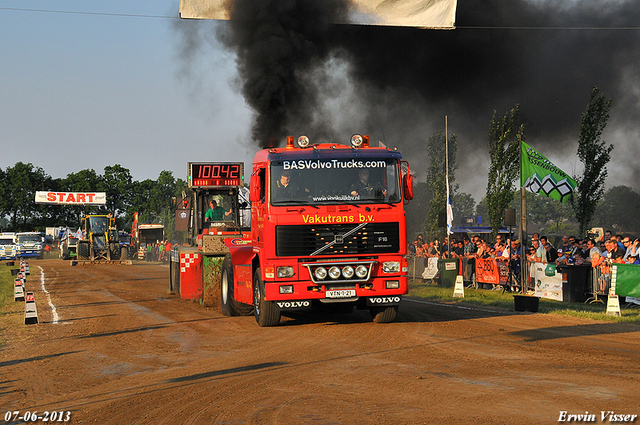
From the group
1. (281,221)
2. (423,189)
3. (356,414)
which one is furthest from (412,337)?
(423,189)

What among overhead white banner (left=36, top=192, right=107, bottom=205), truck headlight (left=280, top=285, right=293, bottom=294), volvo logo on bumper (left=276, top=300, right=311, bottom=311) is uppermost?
overhead white banner (left=36, top=192, right=107, bottom=205)

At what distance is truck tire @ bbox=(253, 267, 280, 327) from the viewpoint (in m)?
11.2

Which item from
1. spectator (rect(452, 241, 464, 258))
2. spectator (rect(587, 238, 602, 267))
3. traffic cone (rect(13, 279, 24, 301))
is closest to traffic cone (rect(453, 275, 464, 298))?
spectator (rect(587, 238, 602, 267))

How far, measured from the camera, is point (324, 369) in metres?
7.60

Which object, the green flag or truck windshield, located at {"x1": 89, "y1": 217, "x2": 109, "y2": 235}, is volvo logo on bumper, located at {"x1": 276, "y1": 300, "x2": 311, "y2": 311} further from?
truck windshield, located at {"x1": 89, "y1": 217, "x2": 109, "y2": 235}

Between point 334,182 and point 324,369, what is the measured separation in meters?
4.10

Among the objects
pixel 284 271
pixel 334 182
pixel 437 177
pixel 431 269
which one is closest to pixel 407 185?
pixel 334 182

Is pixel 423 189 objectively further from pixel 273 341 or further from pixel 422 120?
pixel 273 341

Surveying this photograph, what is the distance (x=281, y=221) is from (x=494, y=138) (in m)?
22.3

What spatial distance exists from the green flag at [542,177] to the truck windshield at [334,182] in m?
10.2

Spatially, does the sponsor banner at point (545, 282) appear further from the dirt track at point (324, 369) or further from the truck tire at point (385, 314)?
the truck tire at point (385, 314)

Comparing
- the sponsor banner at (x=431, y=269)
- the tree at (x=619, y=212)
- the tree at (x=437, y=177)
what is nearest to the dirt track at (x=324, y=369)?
the sponsor banner at (x=431, y=269)

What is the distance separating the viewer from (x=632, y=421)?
5062 mm

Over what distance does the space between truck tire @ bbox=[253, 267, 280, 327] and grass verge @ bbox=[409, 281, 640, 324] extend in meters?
6.24
